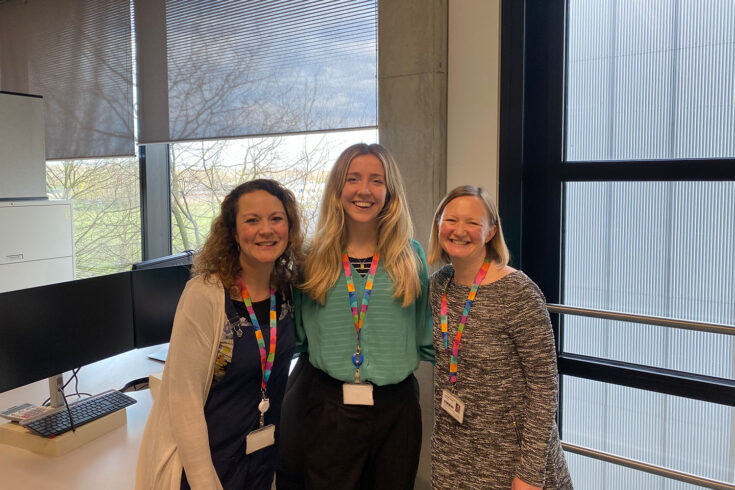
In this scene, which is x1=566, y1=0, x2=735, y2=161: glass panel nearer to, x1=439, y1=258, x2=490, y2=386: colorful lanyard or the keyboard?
x1=439, y1=258, x2=490, y2=386: colorful lanyard

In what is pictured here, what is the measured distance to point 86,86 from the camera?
4180 millimetres

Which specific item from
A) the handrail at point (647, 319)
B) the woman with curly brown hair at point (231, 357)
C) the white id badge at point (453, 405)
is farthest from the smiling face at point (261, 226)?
the handrail at point (647, 319)

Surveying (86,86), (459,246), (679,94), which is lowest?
(459,246)

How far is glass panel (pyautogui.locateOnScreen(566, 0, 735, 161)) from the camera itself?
6.25 ft

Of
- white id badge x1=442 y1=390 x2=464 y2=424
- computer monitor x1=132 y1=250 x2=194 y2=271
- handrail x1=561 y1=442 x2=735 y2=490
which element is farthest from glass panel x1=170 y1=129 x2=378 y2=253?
handrail x1=561 y1=442 x2=735 y2=490

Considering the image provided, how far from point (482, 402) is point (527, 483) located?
0.23 meters

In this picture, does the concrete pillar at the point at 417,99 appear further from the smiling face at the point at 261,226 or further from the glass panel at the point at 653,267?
the smiling face at the point at 261,226

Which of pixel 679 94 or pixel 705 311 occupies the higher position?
pixel 679 94

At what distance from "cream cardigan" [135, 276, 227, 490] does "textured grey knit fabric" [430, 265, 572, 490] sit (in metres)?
0.66

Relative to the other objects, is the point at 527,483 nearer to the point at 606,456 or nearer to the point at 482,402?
the point at 482,402

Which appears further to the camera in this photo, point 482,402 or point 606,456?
point 606,456

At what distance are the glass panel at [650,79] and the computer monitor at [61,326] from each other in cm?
194

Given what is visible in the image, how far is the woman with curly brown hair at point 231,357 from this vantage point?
4.44 ft

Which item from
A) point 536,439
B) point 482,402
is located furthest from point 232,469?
point 536,439
